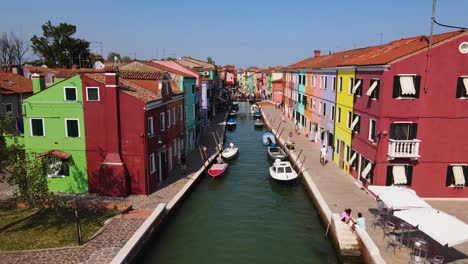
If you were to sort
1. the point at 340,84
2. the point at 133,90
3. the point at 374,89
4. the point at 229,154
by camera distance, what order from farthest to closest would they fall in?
the point at 229,154, the point at 340,84, the point at 133,90, the point at 374,89

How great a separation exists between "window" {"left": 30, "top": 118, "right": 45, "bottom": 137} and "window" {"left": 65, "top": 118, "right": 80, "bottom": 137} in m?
1.68

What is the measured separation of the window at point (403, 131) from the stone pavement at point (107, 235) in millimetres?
14937

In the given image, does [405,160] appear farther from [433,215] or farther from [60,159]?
[60,159]

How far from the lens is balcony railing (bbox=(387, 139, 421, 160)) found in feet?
72.9

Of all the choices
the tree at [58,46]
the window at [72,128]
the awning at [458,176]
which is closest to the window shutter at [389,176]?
the awning at [458,176]

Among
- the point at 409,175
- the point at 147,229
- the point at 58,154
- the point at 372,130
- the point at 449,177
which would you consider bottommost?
the point at 147,229

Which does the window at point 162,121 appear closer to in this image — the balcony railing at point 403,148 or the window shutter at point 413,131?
the balcony railing at point 403,148

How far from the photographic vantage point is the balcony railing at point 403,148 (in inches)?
875

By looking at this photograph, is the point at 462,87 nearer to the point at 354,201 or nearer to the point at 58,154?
the point at 354,201

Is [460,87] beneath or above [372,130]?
above

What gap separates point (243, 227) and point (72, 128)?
12888 mm

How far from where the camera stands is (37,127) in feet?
78.9

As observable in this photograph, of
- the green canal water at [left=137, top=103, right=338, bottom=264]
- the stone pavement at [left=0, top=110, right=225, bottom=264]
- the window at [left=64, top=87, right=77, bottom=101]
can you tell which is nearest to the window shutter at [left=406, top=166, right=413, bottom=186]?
the green canal water at [left=137, top=103, right=338, bottom=264]

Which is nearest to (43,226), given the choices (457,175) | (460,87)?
(457,175)
